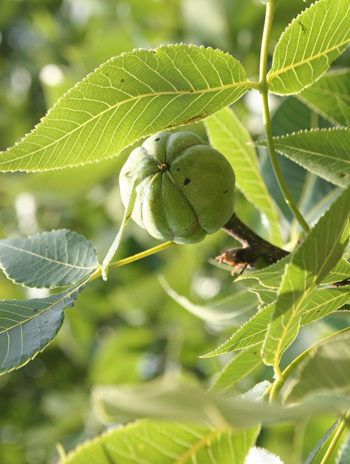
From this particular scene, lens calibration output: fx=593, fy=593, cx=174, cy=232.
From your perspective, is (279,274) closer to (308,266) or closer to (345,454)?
(308,266)

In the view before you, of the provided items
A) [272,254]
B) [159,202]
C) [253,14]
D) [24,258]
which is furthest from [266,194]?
[253,14]

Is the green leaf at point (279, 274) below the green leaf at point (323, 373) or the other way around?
the other way around

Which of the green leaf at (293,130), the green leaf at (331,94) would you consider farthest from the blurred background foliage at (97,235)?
the green leaf at (331,94)

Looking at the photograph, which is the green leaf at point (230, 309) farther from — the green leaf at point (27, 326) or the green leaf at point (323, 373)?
the green leaf at point (323, 373)

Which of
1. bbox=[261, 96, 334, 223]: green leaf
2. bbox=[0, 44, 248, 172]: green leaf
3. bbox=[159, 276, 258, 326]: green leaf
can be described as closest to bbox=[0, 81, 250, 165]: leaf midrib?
bbox=[0, 44, 248, 172]: green leaf

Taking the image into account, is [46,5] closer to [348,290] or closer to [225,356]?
[225,356]

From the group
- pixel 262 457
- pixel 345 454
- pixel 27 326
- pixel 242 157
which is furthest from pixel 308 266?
pixel 242 157

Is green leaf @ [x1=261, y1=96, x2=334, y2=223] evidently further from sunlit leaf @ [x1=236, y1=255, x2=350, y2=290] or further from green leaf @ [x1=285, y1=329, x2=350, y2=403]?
green leaf @ [x1=285, y1=329, x2=350, y2=403]
